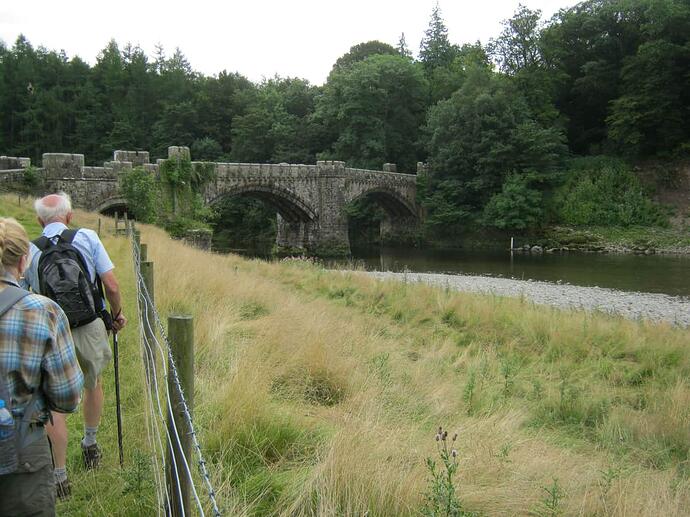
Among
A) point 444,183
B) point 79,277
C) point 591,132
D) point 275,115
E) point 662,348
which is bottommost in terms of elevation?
point 662,348

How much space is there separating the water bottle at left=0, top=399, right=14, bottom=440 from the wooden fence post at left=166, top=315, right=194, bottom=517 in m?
0.57

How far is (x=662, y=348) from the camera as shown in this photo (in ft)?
29.0

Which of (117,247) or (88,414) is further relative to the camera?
(117,247)

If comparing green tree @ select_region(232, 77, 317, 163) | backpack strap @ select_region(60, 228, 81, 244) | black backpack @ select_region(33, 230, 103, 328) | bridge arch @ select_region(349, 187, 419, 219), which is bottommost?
black backpack @ select_region(33, 230, 103, 328)

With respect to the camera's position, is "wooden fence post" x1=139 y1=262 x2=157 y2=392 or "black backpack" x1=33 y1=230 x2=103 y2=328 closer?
"black backpack" x1=33 y1=230 x2=103 y2=328

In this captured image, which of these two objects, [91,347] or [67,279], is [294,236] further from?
[67,279]

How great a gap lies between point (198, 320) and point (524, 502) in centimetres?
416

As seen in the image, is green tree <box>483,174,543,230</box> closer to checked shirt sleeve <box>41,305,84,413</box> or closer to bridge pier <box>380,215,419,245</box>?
bridge pier <box>380,215,419,245</box>

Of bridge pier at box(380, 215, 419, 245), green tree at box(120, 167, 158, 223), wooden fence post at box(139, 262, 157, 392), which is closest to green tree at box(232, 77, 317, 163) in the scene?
bridge pier at box(380, 215, 419, 245)

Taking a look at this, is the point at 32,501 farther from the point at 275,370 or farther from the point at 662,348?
the point at 662,348

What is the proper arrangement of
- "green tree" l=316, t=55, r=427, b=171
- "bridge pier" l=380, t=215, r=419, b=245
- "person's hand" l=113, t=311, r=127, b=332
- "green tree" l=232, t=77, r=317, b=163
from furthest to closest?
"green tree" l=232, t=77, r=317, b=163 < "green tree" l=316, t=55, r=427, b=171 < "bridge pier" l=380, t=215, r=419, b=245 < "person's hand" l=113, t=311, r=127, b=332

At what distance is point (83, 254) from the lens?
11.6 ft

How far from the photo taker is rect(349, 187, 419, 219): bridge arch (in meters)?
41.4

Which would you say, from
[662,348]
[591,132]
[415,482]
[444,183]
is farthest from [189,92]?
[415,482]
